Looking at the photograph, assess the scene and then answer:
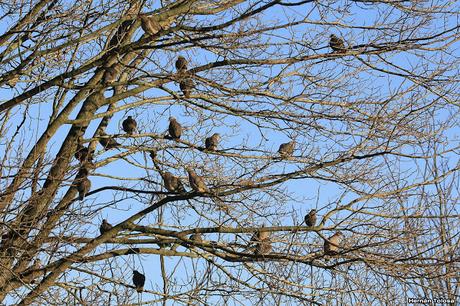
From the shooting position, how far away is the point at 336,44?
28.7 ft

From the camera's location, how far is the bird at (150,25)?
880cm

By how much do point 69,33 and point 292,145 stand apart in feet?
9.93

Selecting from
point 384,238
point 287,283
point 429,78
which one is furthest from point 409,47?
point 287,283

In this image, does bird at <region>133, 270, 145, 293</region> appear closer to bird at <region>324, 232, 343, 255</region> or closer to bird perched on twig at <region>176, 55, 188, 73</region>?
bird at <region>324, 232, 343, 255</region>

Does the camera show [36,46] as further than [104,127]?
No

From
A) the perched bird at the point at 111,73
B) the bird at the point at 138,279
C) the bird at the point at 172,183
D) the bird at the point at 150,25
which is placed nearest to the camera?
the bird at the point at 150,25

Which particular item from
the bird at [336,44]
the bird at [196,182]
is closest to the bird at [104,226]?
the bird at [196,182]

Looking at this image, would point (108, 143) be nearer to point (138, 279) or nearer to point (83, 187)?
point (83, 187)

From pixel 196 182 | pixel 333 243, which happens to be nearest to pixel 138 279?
pixel 196 182

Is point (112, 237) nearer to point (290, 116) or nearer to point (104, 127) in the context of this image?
point (104, 127)

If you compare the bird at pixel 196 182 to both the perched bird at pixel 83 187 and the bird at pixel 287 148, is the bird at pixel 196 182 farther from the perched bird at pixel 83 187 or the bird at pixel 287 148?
the perched bird at pixel 83 187

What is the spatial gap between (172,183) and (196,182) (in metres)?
0.48

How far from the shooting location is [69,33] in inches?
327

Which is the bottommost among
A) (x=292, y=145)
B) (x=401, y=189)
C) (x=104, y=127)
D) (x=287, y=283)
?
(x=287, y=283)
